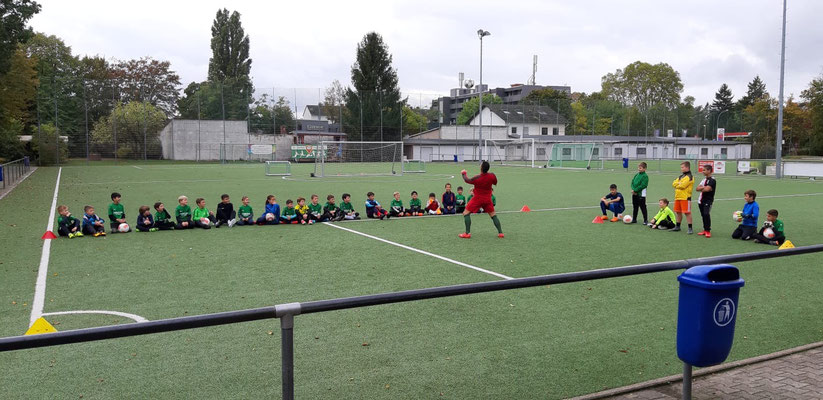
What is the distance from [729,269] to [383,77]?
79.0 metres

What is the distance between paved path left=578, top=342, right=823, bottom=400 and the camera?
473cm

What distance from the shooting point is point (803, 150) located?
257ft

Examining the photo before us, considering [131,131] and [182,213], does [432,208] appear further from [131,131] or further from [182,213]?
[131,131]

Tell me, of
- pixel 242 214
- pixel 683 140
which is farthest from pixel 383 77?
pixel 242 214

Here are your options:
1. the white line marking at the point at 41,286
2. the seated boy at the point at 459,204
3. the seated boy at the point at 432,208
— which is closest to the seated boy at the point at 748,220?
the seated boy at the point at 459,204

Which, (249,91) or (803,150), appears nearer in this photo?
(249,91)

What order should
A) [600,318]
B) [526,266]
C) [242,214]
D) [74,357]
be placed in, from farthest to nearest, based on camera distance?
1. [242,214]
2. [526,266]
3. [600,318]
4. [74,357]

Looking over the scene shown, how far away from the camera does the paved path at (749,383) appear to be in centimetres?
473

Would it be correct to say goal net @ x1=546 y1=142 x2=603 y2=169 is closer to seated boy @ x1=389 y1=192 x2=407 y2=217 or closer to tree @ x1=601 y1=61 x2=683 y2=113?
seated boy @ x1=389 y1=192 x2=407 y2=217

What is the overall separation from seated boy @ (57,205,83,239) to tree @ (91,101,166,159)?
51420mm

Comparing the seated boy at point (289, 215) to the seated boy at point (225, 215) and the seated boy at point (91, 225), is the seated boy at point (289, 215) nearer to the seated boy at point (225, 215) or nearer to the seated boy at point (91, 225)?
the seated boy at point (225, 215)

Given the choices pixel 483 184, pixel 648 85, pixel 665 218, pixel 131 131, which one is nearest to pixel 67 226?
pixel 483 184

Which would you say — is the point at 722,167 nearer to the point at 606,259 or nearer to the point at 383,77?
the point at 606,259

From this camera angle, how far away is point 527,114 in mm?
87188
